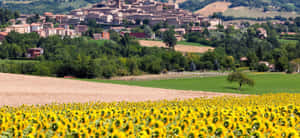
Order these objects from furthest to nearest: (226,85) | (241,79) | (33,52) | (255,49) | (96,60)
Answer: (255,49), (33,52), (96,60), (226,85), (241,79)

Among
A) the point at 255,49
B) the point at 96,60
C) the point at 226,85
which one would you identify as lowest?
the point at 226,85

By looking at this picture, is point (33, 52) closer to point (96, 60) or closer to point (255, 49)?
point (96, 60)

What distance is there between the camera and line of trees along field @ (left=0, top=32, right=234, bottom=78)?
9344cm

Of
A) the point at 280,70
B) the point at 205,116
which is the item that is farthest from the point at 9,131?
the point at 280,70

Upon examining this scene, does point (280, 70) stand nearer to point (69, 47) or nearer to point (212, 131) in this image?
point (69, 47)

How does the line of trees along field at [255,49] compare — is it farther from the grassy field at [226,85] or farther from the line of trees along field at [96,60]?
the grassy field at [226,85]

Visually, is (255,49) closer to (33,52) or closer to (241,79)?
(33,52)

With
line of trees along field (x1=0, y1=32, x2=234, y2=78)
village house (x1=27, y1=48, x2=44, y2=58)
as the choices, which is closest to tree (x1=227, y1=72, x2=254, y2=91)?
line of trees along field (x1=0, y1=32, x2=234, y2=78)

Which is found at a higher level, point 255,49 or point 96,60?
point 96,60

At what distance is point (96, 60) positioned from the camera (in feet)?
311

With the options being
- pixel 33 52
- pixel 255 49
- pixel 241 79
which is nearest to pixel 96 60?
pixel 241 79

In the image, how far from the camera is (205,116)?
13.8 meters

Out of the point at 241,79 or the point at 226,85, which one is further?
the point at 226,85

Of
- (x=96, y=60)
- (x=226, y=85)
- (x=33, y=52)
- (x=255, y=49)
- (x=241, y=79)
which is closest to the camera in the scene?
(x=241, y=79)
